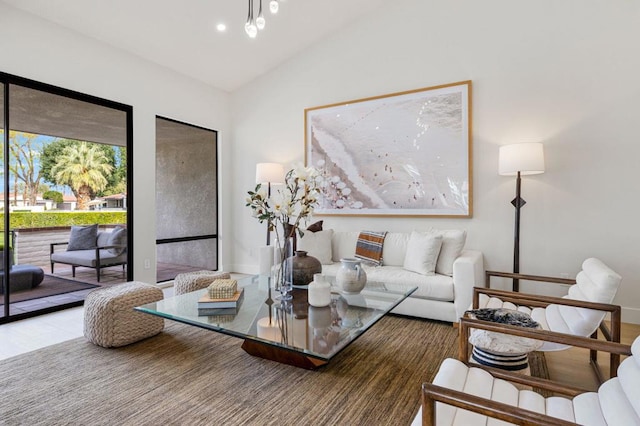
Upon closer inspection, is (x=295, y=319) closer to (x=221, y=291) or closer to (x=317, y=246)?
(x=221, y=291)

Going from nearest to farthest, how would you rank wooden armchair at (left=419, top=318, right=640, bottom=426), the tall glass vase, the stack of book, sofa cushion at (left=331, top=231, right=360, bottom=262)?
wooden armchair at (left=419, top=318, right=640, bottom=426) → the stack of book → the tall glass vase → sofa cushion at (left=331, top=231, right=360, bottom=262)

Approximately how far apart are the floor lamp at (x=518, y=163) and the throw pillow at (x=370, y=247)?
133 cm

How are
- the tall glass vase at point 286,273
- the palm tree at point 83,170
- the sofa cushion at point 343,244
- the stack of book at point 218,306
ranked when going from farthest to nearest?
the sofa cushion at point 343,244, the palm tree at point 83,170, the tall glass vase at point 286,273, the stack of book at point 218,306

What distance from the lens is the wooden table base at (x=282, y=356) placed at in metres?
2.21

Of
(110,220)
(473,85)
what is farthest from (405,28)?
(110,220)

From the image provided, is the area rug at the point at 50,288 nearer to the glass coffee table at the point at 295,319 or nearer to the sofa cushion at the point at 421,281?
the glass coffee table at the point at 295,319

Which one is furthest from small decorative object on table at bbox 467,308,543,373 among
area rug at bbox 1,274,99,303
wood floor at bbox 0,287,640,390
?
area rug at bbox 1,274,99,303

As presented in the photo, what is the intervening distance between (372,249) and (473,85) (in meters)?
2.13

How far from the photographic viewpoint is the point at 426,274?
3303mm

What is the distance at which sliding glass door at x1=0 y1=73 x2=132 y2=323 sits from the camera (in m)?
3.22

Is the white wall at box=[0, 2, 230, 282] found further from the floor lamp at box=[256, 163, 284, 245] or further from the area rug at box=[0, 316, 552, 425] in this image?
the area rug at box=[0, 316, 552, 425]

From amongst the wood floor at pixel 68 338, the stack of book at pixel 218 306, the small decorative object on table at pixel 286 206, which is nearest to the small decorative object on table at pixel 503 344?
the wood floor at pixel 68 338

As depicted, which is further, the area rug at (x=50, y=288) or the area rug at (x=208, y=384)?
the area rug at (x=50, y=288)

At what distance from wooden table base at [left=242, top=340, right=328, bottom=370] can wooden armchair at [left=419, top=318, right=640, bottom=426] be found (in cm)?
100
